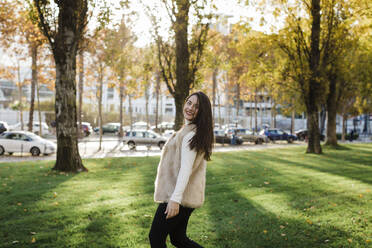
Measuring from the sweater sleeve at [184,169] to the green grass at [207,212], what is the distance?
248 cm

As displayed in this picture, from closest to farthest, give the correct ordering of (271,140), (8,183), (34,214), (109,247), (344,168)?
(109,247)
(34,214)
(8,183)
(344,168)
(271,140)

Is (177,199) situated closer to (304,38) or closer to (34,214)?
(34,214)

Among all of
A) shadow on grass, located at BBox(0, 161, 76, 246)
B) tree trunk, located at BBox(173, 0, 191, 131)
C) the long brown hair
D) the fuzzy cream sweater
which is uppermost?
tree trunk, located at BBox(173, 0, 191, 131)

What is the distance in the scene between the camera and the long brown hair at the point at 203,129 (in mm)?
2830

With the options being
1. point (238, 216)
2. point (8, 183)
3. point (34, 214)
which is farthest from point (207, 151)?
point (8, 183)

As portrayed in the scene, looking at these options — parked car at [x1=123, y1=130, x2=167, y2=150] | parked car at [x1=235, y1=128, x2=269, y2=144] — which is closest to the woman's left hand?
parked car at [x1=123, y1=130, x2=167, y2=150]

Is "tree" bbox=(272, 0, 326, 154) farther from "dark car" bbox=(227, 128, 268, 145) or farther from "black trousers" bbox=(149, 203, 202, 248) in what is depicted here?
"black trousers" bbox=(149, 203, 202, 248)

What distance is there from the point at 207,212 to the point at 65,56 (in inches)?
303

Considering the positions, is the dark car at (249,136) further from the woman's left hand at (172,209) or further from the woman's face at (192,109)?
the woman's left hand at (172,209)

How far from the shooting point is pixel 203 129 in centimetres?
290

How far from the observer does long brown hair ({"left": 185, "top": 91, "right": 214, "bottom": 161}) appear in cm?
283

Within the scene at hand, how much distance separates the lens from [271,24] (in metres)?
21.4

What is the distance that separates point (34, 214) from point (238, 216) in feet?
12.5

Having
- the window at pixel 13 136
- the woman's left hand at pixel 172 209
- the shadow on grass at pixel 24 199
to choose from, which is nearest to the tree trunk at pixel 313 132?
the shadow on grass at pixel 24 199
